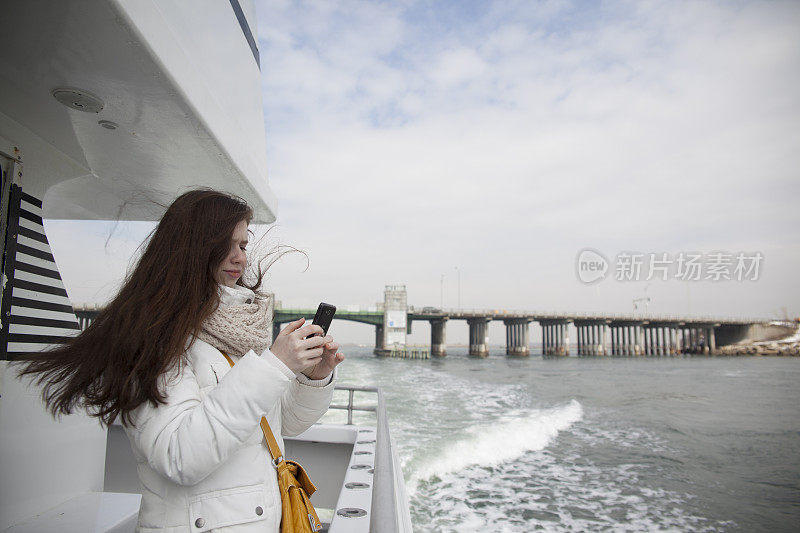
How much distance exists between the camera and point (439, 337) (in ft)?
201

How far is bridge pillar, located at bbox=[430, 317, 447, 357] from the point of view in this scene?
199 ft

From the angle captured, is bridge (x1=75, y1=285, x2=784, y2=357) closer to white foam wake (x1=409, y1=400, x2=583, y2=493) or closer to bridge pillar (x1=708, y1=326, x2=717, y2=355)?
bridge pillar (x1=708, y1=326, x2=717, y2=355)

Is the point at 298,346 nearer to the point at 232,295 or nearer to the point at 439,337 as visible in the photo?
the point at 232,295

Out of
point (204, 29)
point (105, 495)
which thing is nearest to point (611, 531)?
point (105, 495)

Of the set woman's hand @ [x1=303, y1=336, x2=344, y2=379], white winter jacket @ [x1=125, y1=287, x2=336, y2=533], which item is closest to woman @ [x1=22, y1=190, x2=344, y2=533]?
white winter jacket @ [x1=125, y1=287, x2=336, y2=533]

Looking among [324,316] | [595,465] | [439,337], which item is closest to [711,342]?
[439,337]

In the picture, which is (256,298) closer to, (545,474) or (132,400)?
(132,400)

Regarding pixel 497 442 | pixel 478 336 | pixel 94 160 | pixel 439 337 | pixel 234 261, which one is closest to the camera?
pixel 234 261

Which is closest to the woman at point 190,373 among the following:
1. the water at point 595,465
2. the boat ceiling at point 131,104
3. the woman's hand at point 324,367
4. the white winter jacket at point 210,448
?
the white winter jacket at point 210,448

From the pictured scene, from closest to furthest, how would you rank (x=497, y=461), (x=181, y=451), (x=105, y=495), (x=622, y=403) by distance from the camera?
(x=181, y=451) < (x=105, y=495) < (x=497, y=461) < (x=622, y=403)

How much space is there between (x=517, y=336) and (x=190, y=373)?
221 feet

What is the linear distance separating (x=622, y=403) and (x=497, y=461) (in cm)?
1007

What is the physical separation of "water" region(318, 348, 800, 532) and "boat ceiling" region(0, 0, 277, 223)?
15.8ft

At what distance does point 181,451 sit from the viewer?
100 centimetres
